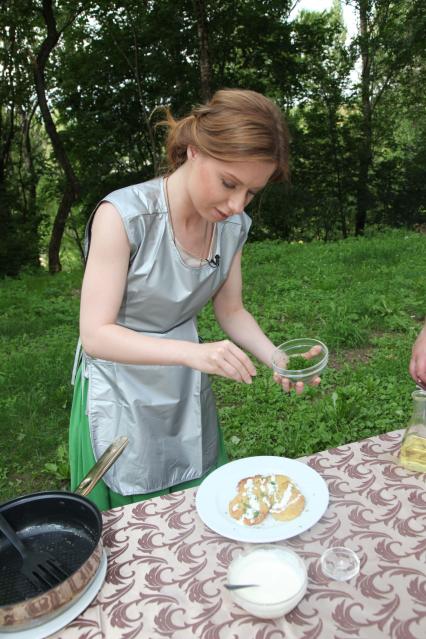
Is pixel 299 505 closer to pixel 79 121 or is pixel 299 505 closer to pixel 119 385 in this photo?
pixel 119 385

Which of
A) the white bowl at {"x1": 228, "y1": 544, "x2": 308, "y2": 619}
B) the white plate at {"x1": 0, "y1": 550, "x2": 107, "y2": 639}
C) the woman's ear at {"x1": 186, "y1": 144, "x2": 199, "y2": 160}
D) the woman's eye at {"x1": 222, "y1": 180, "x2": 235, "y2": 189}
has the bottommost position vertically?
the white plate at {"x1": 0, "y1": 550, "x2": 107, "y2": 639}

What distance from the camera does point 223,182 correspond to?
1499 millimetres

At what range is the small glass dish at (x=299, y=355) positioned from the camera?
1.33m

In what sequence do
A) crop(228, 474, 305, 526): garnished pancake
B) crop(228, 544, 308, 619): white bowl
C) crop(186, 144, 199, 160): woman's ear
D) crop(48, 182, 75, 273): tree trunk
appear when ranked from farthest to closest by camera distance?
1. crop(48, 182, 75, 273): tree trunk
2. crop(186, 144, 199, 160): woman's ear
3. crop(228, 474, 305, 526): garnished pancake
4. crop(228, 544, 308, 619): white bowl

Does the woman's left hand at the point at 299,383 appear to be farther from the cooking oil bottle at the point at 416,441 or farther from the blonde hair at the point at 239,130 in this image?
the blonde hair at the point at 239,130

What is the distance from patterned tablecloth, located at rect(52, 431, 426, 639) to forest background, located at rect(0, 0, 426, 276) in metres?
9.81

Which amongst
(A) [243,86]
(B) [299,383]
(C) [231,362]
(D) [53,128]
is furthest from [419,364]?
(A) [243,86]

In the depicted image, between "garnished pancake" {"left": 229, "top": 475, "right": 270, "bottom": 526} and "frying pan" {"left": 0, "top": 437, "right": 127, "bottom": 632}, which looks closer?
"frying pan" {"left": 0, "top": 437, "right": 127, "bottom": 632}

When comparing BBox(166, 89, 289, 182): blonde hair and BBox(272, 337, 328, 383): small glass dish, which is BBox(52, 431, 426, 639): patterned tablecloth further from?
BBox(166, 89, 289, 182): blonde hair

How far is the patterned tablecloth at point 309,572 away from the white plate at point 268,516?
0.03 m

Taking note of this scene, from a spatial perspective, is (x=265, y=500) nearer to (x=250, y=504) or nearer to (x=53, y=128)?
(x=250, y=504)

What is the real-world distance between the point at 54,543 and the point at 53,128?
9.66 metres

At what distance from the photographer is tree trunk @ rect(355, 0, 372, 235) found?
11117 mm

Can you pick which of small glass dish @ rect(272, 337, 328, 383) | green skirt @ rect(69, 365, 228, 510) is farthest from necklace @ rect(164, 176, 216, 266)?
green skirt @ rect(69, 365, 228, 510)
